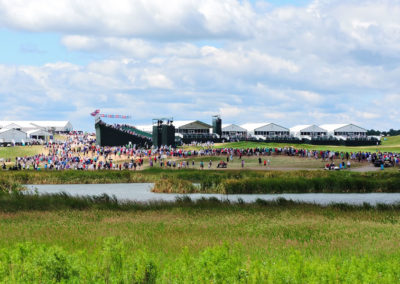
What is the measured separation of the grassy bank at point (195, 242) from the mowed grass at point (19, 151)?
291 ft

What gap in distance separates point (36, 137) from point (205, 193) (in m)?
117

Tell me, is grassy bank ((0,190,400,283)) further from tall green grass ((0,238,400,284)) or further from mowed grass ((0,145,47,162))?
mowed grass ((0,145,47,162))

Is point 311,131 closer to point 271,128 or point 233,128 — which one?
point 271,128

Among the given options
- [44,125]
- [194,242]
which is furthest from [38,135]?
[194,242]

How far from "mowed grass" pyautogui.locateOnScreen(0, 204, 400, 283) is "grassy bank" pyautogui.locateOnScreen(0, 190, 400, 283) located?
0.04 metres

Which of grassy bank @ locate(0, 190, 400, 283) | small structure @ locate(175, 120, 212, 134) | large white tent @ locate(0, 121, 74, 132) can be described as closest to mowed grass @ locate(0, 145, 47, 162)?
small structure @ locate(175, 120, 212, 134)

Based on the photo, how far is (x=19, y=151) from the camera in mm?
123188

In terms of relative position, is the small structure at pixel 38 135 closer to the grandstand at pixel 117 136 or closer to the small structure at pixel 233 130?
the grandstand at pixel 117 136

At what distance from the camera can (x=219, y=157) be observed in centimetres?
9688

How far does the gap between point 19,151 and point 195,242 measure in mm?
110512

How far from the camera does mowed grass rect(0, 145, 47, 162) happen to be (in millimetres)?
119500

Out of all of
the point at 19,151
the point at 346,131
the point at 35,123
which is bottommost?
the point at 19,151

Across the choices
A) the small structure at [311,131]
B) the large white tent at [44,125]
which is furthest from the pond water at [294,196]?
the large white tent at [44,125]

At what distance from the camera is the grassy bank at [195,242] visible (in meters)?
13.2
